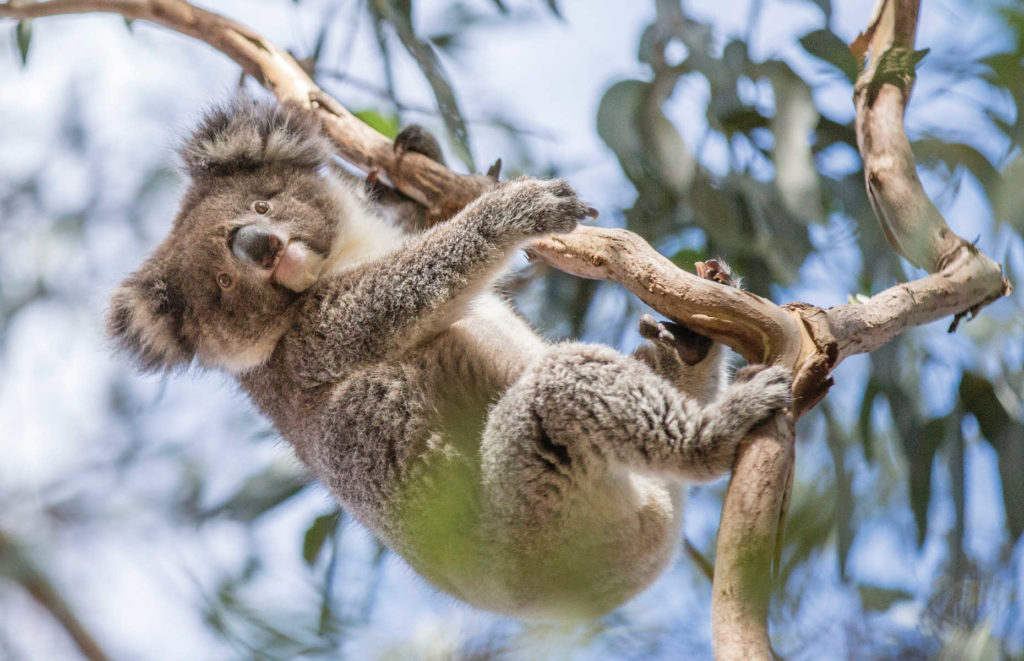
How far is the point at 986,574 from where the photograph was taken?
7.40ft

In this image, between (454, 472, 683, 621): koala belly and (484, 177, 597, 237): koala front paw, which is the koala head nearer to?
(484, 177, 597, 237): koala front paw

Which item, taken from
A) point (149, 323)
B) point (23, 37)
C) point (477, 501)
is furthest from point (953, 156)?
point (23, 37)

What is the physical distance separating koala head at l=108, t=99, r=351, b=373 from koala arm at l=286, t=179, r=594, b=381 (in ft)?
0.52

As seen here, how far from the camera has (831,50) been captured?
2512mm

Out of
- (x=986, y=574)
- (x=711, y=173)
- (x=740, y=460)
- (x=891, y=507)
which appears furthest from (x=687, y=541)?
(x=740, y=460)

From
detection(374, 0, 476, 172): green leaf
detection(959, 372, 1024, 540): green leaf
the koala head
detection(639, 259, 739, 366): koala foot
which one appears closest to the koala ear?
the koala head

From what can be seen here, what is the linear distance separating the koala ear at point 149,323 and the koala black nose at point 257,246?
30 centimetres

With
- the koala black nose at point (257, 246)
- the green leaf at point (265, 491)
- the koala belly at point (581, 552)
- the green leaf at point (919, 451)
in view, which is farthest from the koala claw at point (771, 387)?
the green leaf at point (265, 491)

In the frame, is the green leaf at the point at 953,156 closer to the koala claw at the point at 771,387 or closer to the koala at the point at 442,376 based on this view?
the koala at the point at 442,376

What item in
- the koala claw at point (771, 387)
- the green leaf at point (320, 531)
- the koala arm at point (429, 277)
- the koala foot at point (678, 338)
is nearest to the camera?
the koala claw at point (771, 387)

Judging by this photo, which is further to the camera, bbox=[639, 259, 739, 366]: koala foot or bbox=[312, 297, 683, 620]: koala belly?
bbox=[312, 297, 683, 620]: koala belly

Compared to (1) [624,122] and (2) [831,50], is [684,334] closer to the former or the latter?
(1) [624,122]

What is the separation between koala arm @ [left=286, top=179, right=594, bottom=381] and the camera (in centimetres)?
210

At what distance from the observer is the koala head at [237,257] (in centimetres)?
249
